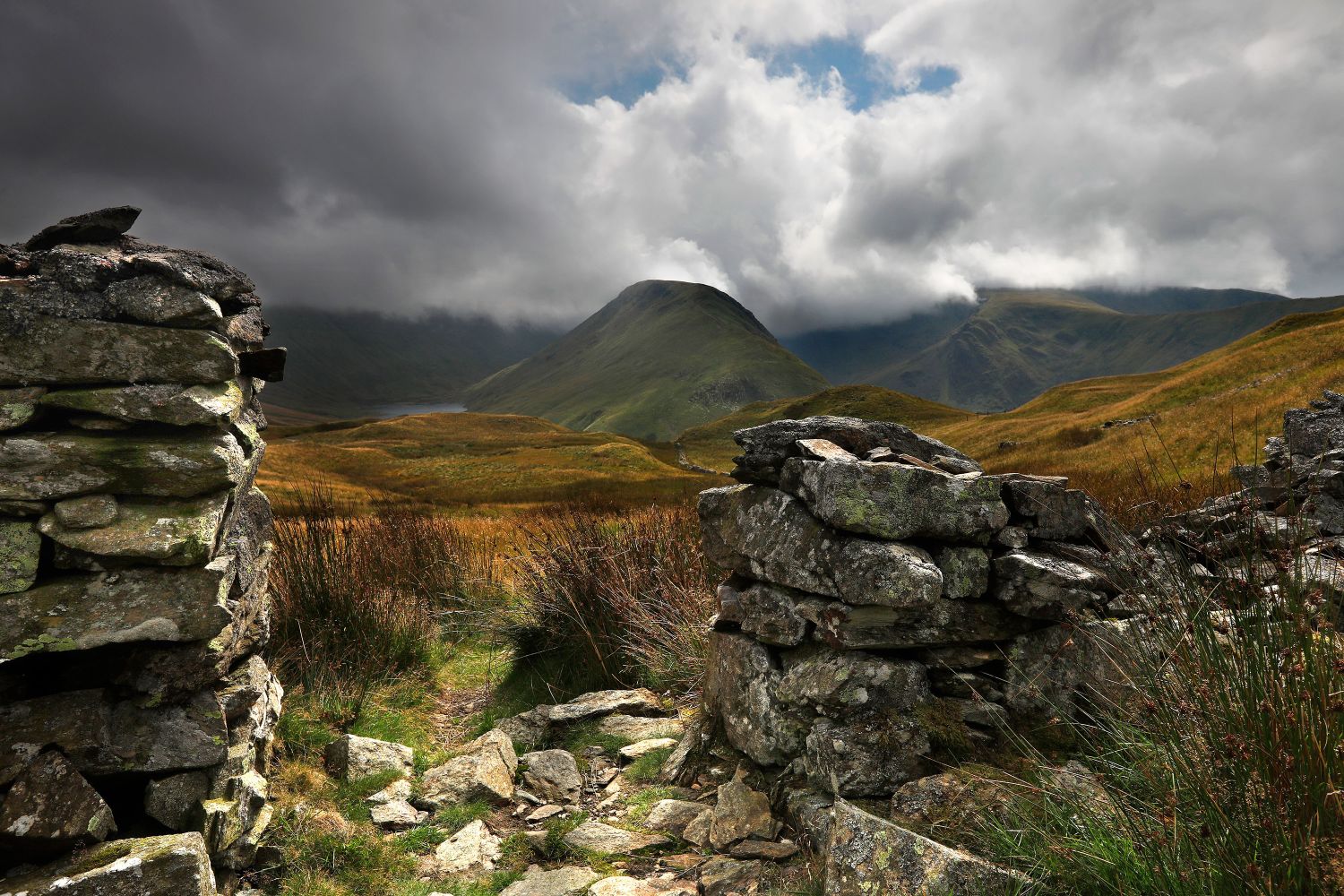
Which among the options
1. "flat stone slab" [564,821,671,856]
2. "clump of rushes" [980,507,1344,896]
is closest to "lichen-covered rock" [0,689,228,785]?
"flat stone slab" [564,821,671,856]

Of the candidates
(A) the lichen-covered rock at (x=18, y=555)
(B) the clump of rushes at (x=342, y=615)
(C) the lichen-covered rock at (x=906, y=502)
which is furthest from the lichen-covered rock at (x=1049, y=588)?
(B) the clump of rushes at (x=342, y=615)

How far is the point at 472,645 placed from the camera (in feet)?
33.3

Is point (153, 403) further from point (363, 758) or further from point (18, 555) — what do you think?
point (363, 758)

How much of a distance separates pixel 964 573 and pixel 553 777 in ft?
13.5

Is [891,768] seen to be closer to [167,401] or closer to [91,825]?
[91,825]

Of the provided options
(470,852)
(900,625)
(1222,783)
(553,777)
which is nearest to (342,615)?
(553,777)

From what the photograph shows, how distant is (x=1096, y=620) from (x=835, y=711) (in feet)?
6.61

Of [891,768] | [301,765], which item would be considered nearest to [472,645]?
[301,765]

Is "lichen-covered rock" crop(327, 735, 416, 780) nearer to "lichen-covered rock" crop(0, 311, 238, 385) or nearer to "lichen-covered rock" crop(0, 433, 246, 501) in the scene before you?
"lichen-covered rock" crop(0, 433, 246, 501)

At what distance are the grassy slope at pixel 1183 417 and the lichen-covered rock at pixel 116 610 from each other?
5680 mm

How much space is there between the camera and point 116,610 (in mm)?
3953

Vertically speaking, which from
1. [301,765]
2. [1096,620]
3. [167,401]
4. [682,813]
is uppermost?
[167,401]

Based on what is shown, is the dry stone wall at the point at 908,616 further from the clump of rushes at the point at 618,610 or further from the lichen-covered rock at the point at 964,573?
the clump of rushes at the point at 618,610

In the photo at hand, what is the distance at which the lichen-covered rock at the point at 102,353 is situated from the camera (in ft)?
12.9
